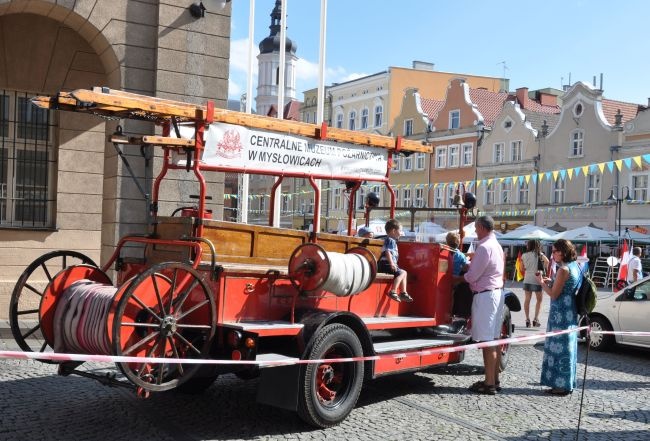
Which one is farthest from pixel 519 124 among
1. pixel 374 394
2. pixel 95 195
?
pixel 374 394

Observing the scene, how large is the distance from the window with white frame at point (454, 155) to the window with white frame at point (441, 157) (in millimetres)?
393

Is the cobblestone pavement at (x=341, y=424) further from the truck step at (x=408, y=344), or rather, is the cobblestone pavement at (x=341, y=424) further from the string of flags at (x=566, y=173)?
the string of flags at (x=566, y=173)

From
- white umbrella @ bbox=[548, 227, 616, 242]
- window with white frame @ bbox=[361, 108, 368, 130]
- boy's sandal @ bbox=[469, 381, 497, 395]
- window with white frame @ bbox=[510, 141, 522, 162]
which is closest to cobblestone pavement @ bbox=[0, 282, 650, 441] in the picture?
boy's sandal @ bbox=[469, 381, 497, 395]

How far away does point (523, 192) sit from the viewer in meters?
42.9

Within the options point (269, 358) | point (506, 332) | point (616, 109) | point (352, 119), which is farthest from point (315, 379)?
point (352, 119)

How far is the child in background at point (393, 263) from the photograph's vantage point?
294 inches

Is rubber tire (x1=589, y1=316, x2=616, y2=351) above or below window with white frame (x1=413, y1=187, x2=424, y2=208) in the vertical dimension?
below

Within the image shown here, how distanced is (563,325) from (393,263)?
82.2 inches

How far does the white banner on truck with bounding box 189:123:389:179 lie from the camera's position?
602 centimetres

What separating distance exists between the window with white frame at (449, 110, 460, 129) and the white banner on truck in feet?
138

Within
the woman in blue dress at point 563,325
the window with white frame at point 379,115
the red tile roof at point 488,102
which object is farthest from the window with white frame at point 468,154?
the woman in blue dress at point 563,325

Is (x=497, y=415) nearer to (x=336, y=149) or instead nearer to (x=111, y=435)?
(x=336, y=149)

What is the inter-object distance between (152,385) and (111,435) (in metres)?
0.79

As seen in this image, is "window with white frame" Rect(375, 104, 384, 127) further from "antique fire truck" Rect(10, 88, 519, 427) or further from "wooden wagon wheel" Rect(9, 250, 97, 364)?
"antique fire truck" Rect(10, 88, 519, 427)
